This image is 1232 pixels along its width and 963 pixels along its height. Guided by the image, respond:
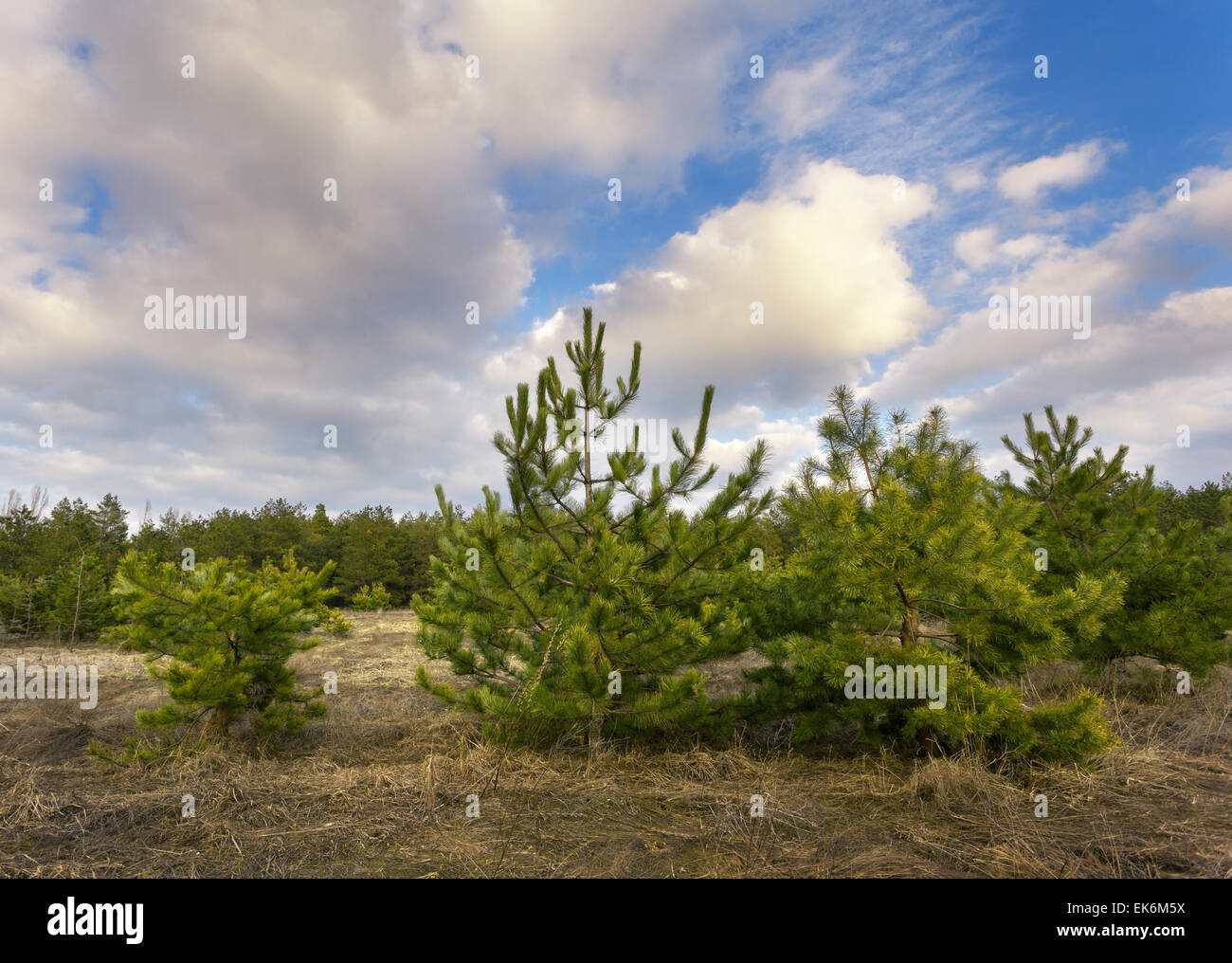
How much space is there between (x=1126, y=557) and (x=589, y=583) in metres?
7.55

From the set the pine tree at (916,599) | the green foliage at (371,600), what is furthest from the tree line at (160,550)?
the pine tree at (916,599)

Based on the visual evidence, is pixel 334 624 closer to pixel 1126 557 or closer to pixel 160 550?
pixel 160 550

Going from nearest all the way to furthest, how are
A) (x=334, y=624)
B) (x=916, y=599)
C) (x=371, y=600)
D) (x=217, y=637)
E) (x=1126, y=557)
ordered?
(x=916, y=599)
(x=217, y=637)
(x=1126, y=557)
(x=334, y=624)
(x=371, y=600)

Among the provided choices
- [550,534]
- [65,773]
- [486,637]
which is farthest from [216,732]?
[550,534]

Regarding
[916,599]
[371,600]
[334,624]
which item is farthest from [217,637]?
[371,600]

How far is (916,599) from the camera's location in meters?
5.34

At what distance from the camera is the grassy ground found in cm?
360

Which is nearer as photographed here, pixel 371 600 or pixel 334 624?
pixel 334 624

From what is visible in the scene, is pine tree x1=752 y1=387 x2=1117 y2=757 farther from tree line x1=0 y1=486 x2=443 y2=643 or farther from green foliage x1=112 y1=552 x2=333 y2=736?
tree line x1=0 y1=486 x2=443 y2=643

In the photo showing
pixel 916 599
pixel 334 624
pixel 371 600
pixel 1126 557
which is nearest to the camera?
pixel 916 599

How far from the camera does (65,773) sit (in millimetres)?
5918

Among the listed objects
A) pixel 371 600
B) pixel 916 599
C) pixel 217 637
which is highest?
pixel 916 599

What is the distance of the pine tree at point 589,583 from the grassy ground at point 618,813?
606 mm

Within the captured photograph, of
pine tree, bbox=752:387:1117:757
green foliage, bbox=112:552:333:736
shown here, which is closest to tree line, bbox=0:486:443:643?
green foliage, bbox=112:552:333:736
